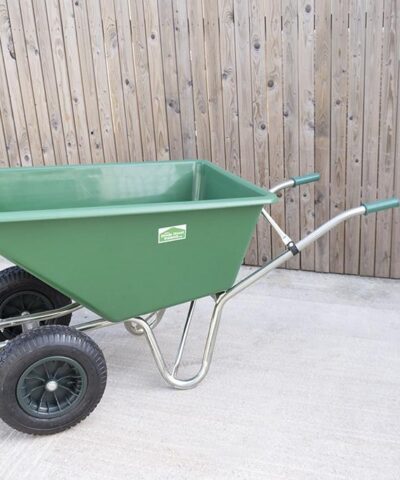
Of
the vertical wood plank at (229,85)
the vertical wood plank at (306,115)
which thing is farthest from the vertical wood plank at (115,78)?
the vertical wood plank at (306,115)

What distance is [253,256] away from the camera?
3.40 meters

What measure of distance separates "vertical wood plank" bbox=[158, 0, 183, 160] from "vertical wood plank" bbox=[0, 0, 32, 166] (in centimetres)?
99

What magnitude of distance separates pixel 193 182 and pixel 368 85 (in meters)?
1.08

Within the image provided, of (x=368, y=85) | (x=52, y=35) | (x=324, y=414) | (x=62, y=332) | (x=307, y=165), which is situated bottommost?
(x=324, y=414)

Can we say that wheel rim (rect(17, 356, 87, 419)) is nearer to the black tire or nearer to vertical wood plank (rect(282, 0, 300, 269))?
the black tire

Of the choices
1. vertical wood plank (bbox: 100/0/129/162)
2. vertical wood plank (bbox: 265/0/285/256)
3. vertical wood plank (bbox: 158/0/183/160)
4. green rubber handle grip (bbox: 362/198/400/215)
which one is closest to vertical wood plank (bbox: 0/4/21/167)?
vertical wood plank (bbox: 100/0/129/162)

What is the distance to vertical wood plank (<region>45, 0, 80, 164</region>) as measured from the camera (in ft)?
10.5

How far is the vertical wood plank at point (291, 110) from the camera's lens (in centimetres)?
283

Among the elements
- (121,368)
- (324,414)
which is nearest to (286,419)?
(324,414)

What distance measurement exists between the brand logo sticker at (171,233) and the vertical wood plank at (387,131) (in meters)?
1.53

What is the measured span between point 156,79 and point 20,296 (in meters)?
1.49

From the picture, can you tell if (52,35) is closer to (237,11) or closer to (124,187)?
(237,11)

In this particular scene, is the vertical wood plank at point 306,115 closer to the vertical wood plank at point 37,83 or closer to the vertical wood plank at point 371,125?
the vertical wood plank at point 371,125

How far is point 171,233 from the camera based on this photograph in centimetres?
185
